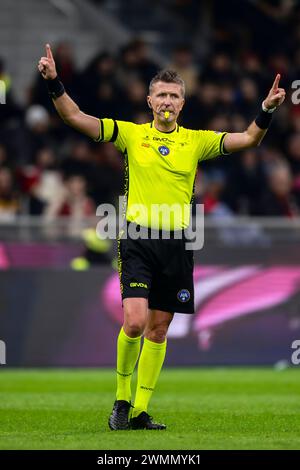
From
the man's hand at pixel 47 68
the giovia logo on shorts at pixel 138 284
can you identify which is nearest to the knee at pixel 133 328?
the giovia logo on shorts at pixel 138 284

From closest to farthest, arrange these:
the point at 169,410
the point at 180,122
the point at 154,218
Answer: the point at 154,218
the point at 169,410
the point at 180,122

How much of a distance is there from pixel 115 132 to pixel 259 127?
1.07m

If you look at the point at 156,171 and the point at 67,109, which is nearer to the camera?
the point at 67,109

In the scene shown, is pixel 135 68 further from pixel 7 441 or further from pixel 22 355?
pixel 7 441

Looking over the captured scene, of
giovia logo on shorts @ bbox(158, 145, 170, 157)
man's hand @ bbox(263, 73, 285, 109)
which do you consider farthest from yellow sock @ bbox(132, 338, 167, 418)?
man's hand @ bbox(263, 73, 285, 109)

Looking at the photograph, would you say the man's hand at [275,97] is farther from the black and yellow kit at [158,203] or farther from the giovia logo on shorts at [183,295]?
the giovia logo on shorts at [183,295]

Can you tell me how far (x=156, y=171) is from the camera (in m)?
9.05

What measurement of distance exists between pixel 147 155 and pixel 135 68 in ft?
37.0

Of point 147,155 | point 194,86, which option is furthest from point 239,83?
point 147,155

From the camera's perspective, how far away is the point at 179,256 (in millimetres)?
9078

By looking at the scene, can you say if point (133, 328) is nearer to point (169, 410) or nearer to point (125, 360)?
point (125, 360)

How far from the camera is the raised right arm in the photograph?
8703 mm

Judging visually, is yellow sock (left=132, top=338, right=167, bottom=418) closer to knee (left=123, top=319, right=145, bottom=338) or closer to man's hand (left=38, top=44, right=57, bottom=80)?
knee (left=123, top=319, right=145, bottom=338)

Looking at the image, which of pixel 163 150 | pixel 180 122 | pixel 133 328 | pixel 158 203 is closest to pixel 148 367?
pixel 133 328
